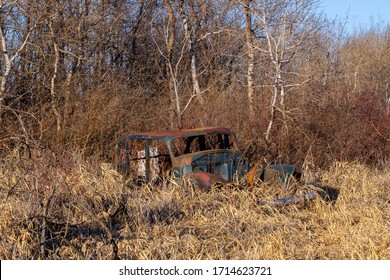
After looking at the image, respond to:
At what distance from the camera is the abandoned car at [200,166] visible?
22.8 ft

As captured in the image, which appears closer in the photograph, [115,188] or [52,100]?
[115,188]

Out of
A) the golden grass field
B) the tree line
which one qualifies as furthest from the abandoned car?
the tree line

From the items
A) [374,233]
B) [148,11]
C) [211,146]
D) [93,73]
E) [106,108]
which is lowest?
[374,233]

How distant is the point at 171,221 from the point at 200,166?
1412 millimetres

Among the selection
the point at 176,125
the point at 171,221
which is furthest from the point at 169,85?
the point at 171,221

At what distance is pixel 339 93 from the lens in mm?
11586

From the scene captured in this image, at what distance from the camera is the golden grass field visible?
485cm

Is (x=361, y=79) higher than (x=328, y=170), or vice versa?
(x=361, y=79)

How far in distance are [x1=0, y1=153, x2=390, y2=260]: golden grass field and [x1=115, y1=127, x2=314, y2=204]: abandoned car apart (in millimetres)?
211

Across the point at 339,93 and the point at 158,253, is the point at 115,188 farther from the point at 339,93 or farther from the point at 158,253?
the point at 339,93

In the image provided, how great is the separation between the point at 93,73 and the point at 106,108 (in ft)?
8.71
